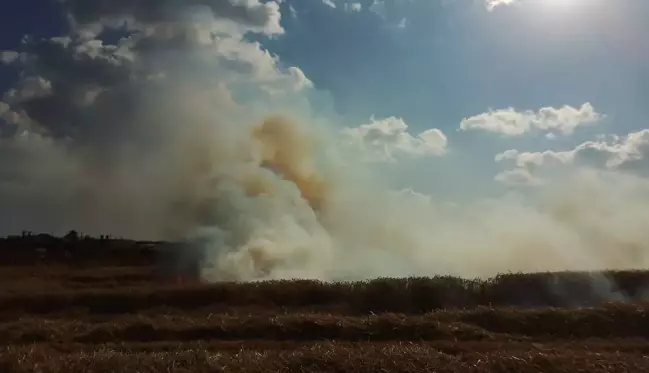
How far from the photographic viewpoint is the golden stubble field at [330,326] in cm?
1298

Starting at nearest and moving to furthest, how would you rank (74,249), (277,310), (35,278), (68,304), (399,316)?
(399,316) < (277,310) < (68,304) < (35,278) < (74,249)

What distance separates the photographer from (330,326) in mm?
21266

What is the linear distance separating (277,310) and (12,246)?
1968 inches

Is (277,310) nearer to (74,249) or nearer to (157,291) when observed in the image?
(157,291)

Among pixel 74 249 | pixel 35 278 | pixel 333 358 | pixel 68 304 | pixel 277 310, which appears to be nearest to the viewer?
pixel 333 358

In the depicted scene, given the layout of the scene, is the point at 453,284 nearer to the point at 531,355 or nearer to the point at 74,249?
the point at 531,355

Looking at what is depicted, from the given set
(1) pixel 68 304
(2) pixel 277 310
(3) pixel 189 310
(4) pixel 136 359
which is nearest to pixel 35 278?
(1) pixel 68 304

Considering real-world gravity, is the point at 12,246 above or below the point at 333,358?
above

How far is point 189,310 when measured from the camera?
91.8ft

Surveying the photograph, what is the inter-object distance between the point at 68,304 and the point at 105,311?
1952 millimetres

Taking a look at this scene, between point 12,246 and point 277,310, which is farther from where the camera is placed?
point 12,246

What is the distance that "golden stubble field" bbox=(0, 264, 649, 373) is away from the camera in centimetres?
1298

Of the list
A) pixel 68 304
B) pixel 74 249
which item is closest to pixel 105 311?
pixel 68 304

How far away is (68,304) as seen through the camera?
95.7ft
